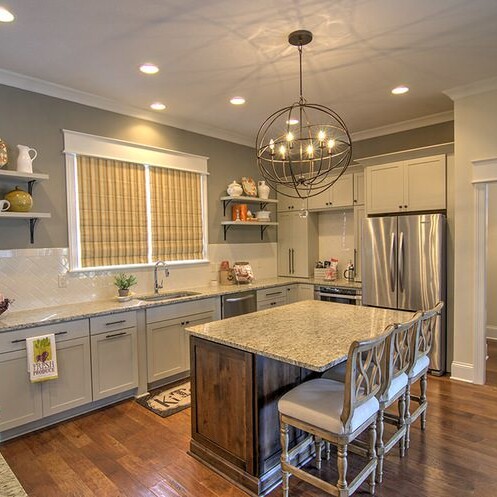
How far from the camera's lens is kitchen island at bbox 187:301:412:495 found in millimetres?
2145

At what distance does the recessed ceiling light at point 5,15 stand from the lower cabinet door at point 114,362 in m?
2.37

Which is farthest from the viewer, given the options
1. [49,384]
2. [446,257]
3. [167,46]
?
[446,257]

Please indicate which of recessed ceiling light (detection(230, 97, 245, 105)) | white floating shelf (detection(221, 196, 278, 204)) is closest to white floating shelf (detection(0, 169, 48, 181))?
recessed ceiling light (detection(230, 97, 245, 105))

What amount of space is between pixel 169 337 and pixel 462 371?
9.88ft

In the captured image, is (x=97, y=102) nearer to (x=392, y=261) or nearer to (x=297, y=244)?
(x=297, y=244)

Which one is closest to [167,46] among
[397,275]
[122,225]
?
[122,225]

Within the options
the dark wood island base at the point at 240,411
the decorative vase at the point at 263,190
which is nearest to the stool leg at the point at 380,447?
the dark wood island base at the point at 240,411

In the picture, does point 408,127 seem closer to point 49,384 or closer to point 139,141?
point 139,141

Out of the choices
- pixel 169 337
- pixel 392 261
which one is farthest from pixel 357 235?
pixel 169 337

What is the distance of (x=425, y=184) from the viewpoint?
413 centimetres

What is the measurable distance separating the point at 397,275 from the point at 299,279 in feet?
5.23

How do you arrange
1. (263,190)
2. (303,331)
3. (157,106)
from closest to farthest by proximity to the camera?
(303,331) < (157,106) < (263,190)

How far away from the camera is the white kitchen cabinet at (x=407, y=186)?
404 centimetres

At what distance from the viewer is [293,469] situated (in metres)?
2.02
